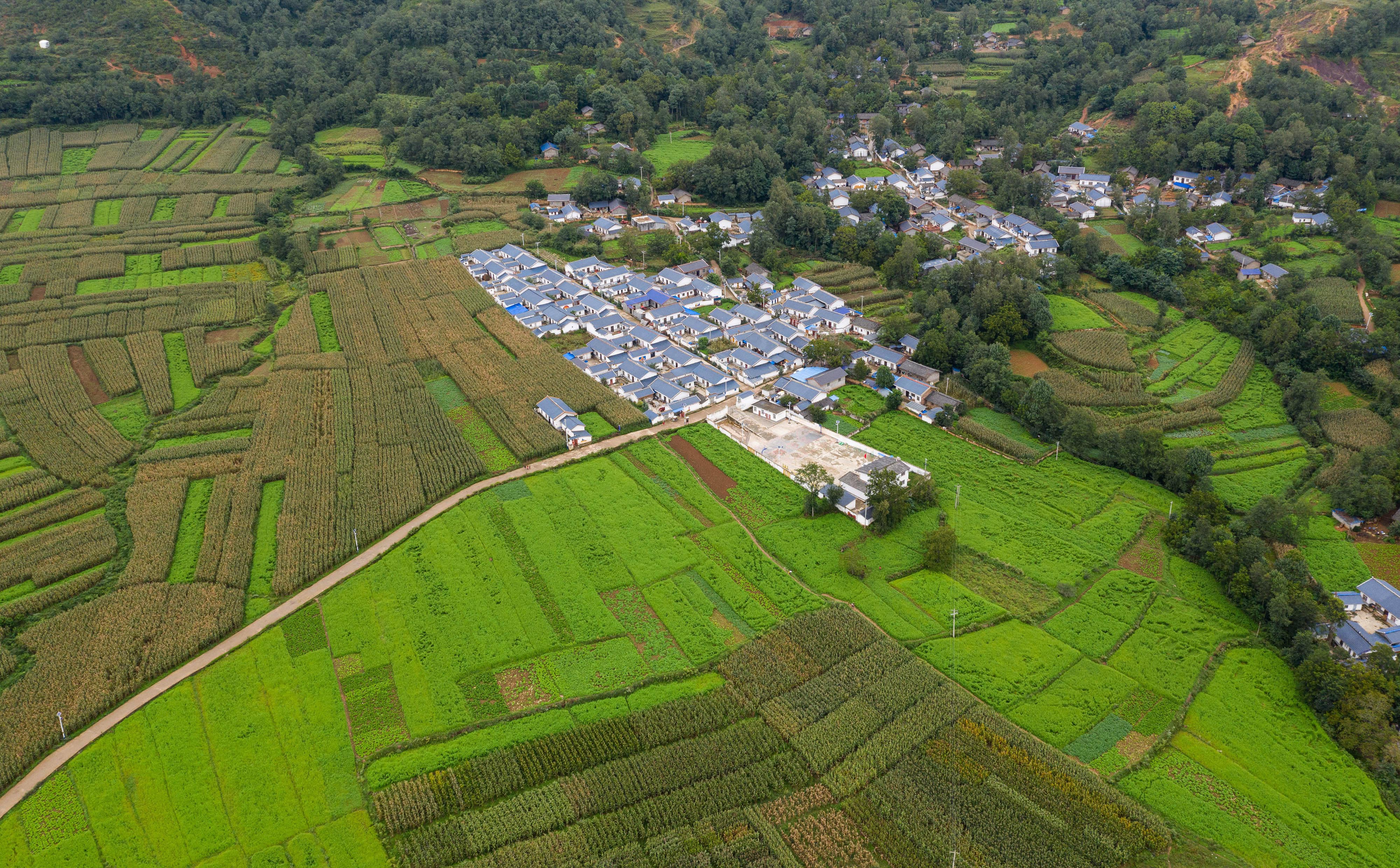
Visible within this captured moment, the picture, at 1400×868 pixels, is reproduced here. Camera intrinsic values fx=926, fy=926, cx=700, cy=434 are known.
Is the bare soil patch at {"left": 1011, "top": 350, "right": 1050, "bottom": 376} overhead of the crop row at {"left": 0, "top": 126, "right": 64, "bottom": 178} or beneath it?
overhead

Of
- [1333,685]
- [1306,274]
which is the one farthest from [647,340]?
[1306,274]

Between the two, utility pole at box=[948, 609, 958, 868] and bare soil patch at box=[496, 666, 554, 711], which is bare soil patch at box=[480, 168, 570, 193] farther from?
utility pole at box=[948, 609, 958, 868]

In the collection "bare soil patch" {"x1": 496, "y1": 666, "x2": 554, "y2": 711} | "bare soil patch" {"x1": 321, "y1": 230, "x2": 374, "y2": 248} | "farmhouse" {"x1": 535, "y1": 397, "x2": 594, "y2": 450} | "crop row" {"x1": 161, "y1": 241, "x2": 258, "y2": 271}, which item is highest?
"bare soil patch" {"x1": 496, "y1": 666, "x2": 554, "y2": 711}

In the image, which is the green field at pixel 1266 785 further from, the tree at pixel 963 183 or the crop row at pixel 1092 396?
the tree at pixel 963 183

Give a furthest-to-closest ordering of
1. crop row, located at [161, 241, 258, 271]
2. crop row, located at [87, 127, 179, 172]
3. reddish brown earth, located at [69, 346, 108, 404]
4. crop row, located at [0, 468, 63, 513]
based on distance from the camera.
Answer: crop row, located at [87, 127, 179, 172]
crop row, located at [161, 241, 258, 271]
reddish brown earth, located at [69, 346, 108, 404]
crop row, located at [0, 468, 63, 513]

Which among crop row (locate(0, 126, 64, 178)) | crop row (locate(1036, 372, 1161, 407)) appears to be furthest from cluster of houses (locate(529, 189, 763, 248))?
crop row (locate(0, 126, 64, 178))

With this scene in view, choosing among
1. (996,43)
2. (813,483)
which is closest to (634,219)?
(813,483)

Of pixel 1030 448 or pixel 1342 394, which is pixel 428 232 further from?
pixel 1342 394
